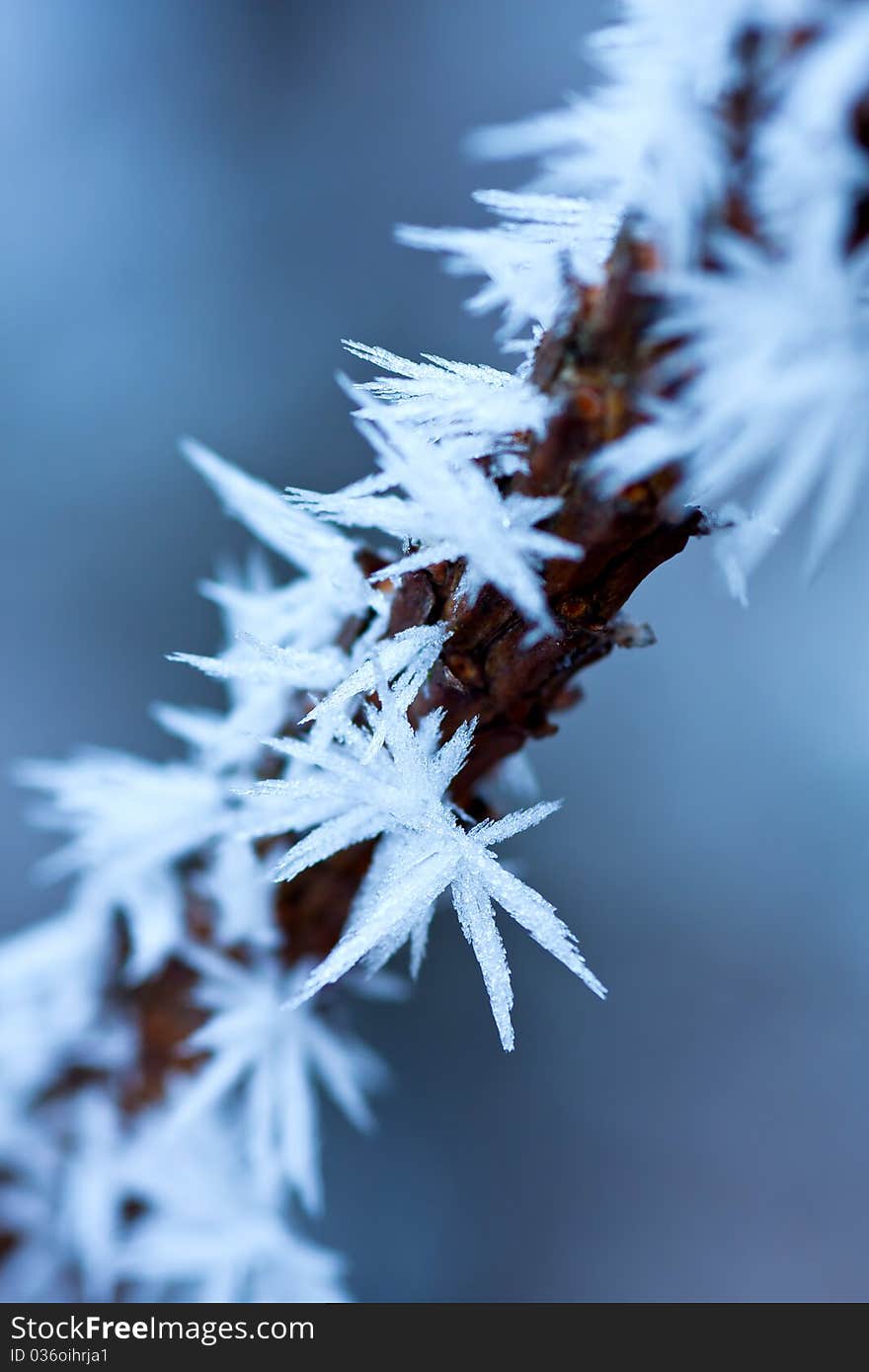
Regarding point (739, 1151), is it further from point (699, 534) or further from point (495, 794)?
point (699, 534)

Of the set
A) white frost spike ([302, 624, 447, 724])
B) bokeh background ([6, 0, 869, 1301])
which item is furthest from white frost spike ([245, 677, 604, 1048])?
bokeh background ([6, 0, 869, 1301])

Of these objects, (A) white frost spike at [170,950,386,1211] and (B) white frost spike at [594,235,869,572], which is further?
(A) white frost spike at [170,950,386,1211]

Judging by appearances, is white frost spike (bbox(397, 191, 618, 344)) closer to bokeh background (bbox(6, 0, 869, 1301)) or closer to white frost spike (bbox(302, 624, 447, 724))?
white frost spike (bbox(302, 624, 447, 724))

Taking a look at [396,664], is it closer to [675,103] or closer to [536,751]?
[675,103]

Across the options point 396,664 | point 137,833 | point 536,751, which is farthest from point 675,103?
point 536,751

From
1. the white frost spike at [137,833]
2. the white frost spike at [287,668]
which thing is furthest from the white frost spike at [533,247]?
the white frost spike at [137,833]
